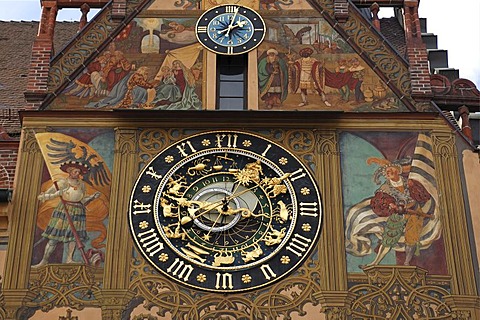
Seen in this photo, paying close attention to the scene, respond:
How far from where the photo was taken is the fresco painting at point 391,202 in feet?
39.5

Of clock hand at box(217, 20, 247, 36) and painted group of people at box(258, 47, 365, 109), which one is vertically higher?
clock hand at box(217, 20, 247, 36)

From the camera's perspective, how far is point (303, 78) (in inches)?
528

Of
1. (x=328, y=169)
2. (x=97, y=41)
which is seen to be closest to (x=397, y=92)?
(x=328, y=169)

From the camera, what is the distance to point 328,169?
41.4 feet

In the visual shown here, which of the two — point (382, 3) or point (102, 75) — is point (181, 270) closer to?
point (102, 75)

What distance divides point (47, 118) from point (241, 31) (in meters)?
2.69

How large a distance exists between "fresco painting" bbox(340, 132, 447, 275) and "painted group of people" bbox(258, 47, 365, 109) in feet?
2.37

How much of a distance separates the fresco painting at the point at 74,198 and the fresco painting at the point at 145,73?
0.55 metres

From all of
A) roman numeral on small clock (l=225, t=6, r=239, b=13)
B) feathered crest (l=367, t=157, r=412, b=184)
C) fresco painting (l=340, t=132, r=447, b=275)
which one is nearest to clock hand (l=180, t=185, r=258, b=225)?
fresco painting (l=340, t=132, r=447, b=275)

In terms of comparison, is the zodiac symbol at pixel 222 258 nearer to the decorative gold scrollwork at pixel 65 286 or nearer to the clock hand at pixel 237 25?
the decorative gold scrollwork at pixel 65 286

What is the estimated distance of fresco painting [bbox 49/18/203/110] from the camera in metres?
13.2

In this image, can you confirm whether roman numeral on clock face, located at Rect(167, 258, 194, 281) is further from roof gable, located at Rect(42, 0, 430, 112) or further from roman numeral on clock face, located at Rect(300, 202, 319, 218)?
roof gable, located at Rect(42, 0, 430, 112)

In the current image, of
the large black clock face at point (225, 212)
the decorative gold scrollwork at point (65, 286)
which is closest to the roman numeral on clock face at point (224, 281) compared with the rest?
the large black clock face at point (225, 212)

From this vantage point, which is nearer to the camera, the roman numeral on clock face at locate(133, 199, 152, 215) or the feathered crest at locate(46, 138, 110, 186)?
the roman numeral on clock face at locate(133, 199, 152, 215)
